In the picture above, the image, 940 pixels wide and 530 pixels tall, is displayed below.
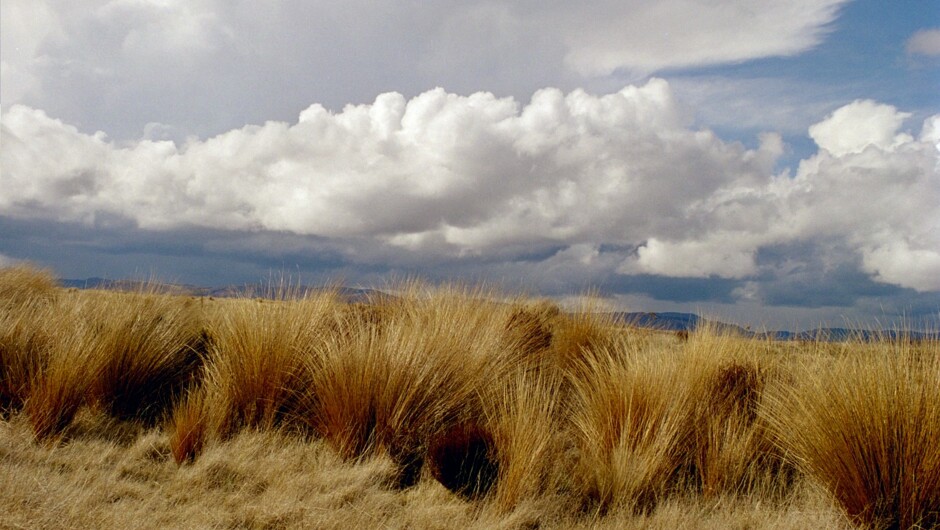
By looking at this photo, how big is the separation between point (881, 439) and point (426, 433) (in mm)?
3056

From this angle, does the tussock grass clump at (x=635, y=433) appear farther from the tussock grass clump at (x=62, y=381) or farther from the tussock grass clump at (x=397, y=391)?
the tussock grass clump at (x=62, y=381)

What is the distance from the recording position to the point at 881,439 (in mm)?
3912

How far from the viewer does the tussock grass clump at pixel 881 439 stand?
386cm

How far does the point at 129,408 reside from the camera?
595cm

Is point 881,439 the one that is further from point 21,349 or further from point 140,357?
point 21,349

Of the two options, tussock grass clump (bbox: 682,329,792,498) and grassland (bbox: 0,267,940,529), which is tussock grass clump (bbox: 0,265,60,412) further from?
tussock grass clump (bbox: 682,329,792,498)

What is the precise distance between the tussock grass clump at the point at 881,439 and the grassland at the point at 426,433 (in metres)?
0.01

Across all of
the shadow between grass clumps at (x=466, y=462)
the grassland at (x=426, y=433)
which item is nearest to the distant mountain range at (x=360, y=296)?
the grassland at (x=426, y=433)

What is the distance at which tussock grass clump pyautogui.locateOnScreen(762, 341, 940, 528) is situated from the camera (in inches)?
152

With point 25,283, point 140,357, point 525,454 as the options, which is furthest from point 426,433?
point 25,283

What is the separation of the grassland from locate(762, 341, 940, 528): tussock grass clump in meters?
0.01

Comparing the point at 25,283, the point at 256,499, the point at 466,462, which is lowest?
the point at 256,499

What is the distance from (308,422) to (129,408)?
73.7 inches

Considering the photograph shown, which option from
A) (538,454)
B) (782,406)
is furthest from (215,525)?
(782,406)
